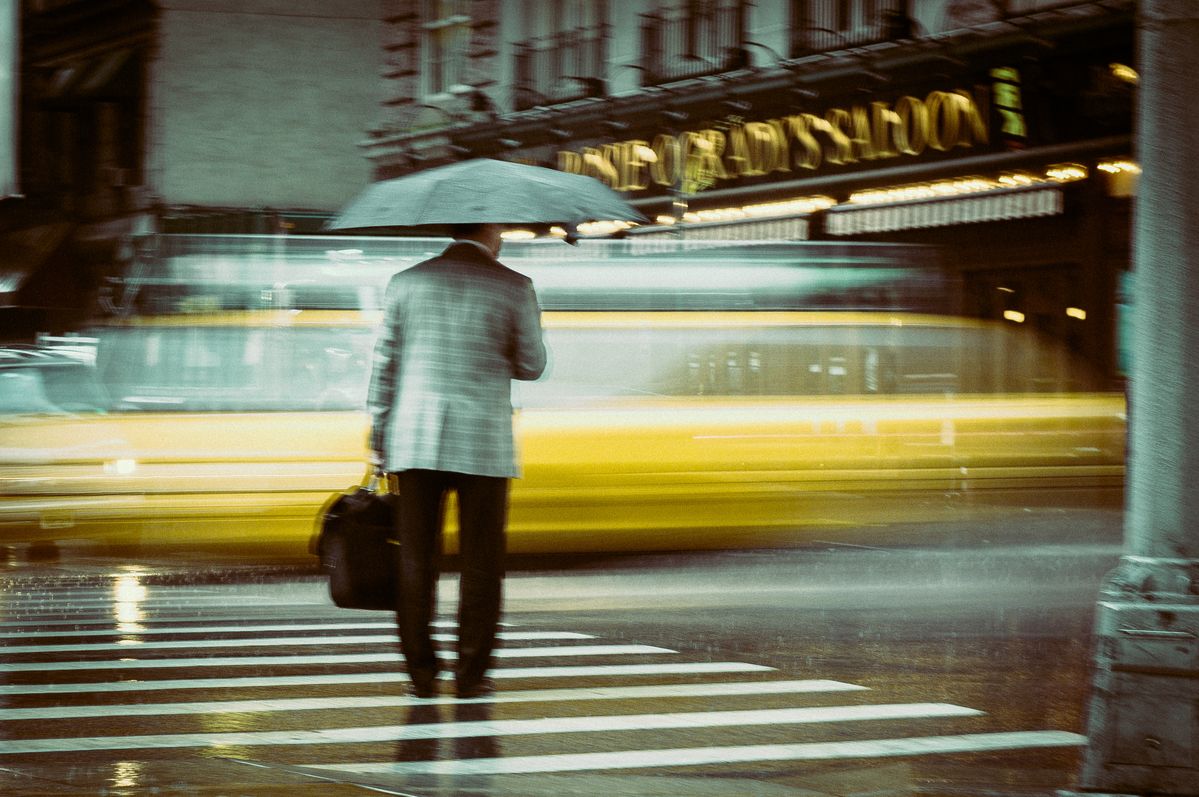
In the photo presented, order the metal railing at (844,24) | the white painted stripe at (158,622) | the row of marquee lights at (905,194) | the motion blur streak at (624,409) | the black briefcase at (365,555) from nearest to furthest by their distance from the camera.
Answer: the black briefcase at (365,555), the white painted stripe at (158,622), the motion blur streak at (624,409), the row of marquee lights at (905,194), the metal railing at (844,24)

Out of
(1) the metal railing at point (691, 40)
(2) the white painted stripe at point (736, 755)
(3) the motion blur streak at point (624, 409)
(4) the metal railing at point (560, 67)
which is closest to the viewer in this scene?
(2) the white painted stripe at point (736, 755)

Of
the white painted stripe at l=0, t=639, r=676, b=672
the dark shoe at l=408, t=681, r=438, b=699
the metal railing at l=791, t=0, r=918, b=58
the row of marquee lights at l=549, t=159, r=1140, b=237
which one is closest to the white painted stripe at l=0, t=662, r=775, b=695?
the white painted stripe at l=0, t=639, r=676, b=672

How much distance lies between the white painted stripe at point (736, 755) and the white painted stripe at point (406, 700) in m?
0.95

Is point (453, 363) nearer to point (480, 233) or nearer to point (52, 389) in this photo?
point (480, 233)

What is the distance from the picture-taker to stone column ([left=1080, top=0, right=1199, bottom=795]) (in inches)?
188

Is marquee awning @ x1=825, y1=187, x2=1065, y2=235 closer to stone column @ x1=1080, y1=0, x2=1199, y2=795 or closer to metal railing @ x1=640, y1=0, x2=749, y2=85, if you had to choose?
metal railing @ x1=640, y1=0, x2=749, y2=85

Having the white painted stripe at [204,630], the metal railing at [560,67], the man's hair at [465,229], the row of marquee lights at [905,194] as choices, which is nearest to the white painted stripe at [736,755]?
the man's hair at [465,229]

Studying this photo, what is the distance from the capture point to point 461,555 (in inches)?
243

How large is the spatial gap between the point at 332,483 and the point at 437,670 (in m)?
5.17

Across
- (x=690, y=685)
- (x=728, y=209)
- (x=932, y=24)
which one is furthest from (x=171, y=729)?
(x=728, y=209)

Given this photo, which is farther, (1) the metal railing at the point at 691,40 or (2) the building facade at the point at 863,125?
(1) the metal railing at the point at 691,40

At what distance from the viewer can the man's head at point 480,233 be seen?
6367 millimetres

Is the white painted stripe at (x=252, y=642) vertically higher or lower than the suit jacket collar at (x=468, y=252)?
lower

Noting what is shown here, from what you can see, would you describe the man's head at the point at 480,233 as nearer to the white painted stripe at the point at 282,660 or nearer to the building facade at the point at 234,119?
the white painted stripe at the point at 282,660
